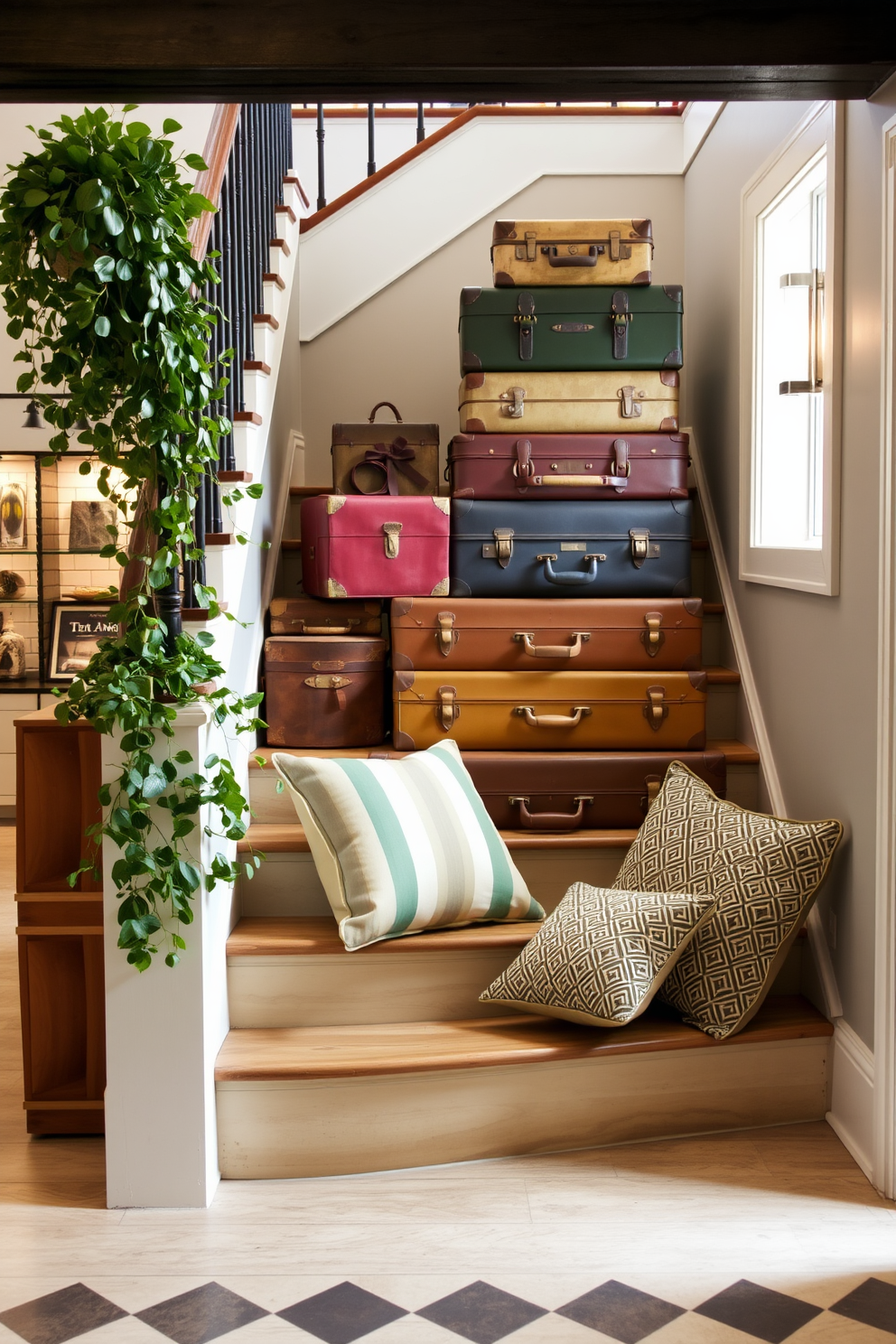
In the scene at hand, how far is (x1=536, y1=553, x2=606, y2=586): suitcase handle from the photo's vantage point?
321 cm

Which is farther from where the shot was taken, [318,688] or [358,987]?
[318,688]

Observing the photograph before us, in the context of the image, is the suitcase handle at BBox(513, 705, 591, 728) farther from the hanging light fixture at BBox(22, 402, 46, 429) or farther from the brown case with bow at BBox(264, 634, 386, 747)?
the hanging light fixture at BBox(22, 402, 46, 429)

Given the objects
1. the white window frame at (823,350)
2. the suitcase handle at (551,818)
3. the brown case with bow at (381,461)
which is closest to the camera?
the white window frame at (823,350)

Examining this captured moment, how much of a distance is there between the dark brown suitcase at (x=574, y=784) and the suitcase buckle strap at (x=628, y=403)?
1019 millimetres

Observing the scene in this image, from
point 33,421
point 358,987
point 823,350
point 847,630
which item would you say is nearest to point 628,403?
point 823,350

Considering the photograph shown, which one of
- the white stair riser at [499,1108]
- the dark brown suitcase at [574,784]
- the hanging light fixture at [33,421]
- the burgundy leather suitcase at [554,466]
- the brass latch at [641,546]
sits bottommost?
the white stair riser at [499,1108]

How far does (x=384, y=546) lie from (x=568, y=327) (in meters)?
0.83

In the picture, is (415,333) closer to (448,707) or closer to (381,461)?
(381,461)

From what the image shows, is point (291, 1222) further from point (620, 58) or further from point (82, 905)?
point (620, 58)

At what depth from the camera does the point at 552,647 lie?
9.98 feet

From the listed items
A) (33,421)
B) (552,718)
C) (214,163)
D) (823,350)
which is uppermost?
(214,163)

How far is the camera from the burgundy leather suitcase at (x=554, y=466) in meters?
3.26

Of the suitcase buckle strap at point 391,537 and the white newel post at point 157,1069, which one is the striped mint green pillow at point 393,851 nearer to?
the white newel post at point 157,1069

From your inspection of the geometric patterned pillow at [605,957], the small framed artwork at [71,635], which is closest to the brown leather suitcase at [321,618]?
the geometric patterned pillow at [605,957]
